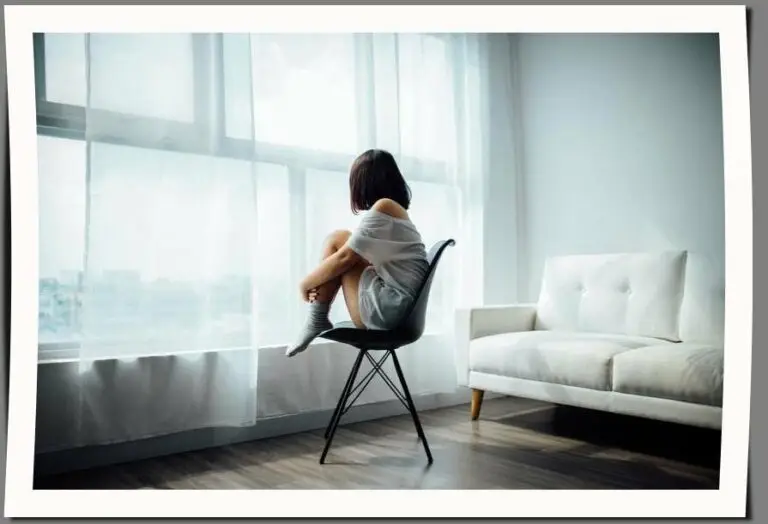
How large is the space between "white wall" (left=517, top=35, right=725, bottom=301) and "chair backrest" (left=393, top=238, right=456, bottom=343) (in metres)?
1.25

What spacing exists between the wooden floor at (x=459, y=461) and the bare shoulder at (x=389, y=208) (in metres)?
0.83

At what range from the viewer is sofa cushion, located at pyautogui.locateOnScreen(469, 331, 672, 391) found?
2227mm

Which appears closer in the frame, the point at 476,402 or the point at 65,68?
the point at 65,68

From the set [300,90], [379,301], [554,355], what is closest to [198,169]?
[300,90]

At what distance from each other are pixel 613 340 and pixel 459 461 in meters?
0.78

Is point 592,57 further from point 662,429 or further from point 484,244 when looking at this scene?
point 662,429

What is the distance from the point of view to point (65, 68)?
2045 millimetres

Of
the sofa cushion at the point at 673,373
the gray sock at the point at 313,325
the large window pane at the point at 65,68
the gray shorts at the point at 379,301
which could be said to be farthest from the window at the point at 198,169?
the sofa cushion at the point at 673,373

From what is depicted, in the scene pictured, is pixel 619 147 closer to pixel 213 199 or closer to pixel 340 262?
pixel 340 262

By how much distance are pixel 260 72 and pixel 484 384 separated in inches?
61.5

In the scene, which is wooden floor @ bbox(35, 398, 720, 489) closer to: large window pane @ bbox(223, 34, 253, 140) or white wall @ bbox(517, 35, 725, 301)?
white wall @ bbox(517, 35, 725, 301)

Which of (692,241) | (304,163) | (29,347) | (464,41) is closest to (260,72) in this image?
(304,163)

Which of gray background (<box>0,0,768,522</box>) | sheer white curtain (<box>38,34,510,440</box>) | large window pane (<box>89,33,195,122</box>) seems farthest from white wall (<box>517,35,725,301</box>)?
large window pane (<box>89,33,195,122</box>)

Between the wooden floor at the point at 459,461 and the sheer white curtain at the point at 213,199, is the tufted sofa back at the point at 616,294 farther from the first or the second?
the sheer white curtain at the point at 213,199
